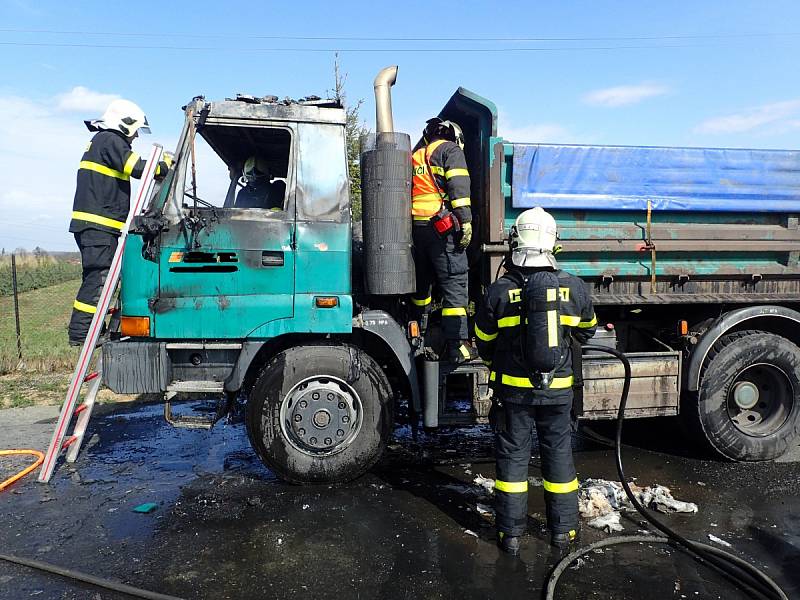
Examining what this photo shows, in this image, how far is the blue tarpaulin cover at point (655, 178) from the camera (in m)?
4.45

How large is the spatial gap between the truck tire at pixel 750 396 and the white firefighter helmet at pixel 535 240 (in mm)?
2119

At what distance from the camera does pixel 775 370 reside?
16.0ft

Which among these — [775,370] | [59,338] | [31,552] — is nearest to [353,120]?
[59,338]

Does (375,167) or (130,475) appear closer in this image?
(375,167)

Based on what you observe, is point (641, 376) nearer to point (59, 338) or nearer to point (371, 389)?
point (371, 389)

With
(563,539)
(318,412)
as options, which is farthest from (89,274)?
(563,539)

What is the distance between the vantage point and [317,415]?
421 cm

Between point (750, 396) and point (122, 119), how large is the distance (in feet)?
18.8

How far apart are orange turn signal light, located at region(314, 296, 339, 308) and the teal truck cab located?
18mm

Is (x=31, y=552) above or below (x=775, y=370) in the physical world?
below

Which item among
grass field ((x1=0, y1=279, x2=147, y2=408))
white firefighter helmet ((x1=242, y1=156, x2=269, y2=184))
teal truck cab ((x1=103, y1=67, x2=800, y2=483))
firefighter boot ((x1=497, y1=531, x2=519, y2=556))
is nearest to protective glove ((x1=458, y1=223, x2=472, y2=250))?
teal truck cab ((x1=103, y1=67, x2=800, y2=483))

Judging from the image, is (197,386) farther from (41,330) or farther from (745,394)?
(41,330)

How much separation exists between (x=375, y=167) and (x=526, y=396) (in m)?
1.96

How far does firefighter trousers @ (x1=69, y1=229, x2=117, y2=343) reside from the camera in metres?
4.73
